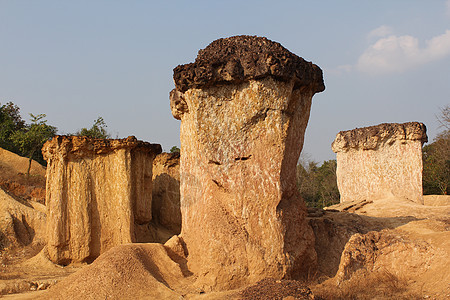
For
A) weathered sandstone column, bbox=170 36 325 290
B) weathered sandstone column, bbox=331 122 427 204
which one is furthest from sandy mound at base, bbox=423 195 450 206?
weathered sandstone column, bbox=170 36 325 290

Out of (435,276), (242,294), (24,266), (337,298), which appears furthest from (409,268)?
(24,266)

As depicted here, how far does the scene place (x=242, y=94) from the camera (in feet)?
19.2

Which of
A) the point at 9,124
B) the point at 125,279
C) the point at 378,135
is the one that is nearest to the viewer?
the point at 125,279

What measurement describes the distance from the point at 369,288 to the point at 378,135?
253 inches

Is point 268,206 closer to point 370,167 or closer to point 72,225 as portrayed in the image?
point 72,225

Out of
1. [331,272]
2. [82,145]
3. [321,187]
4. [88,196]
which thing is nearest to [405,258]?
[331,272]

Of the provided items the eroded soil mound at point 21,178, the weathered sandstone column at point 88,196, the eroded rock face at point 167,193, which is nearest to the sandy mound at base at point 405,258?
the weathered sandstone column at point 88,196

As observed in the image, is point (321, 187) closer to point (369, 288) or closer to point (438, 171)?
point (438, 171)

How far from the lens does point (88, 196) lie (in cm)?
873

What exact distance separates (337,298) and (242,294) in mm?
1207

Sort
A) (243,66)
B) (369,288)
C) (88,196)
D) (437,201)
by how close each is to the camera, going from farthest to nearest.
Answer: (437,201)
(88,196)
(243,66)
(369,288)

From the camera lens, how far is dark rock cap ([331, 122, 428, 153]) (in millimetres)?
10672

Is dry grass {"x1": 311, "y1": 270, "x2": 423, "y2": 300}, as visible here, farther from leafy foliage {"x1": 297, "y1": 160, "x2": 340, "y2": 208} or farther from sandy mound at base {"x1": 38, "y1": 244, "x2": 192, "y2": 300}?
leafy foliage {"x1": 297, "y1": 160, "x2": 340, "y2": 208}

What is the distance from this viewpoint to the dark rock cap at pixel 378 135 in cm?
1067
